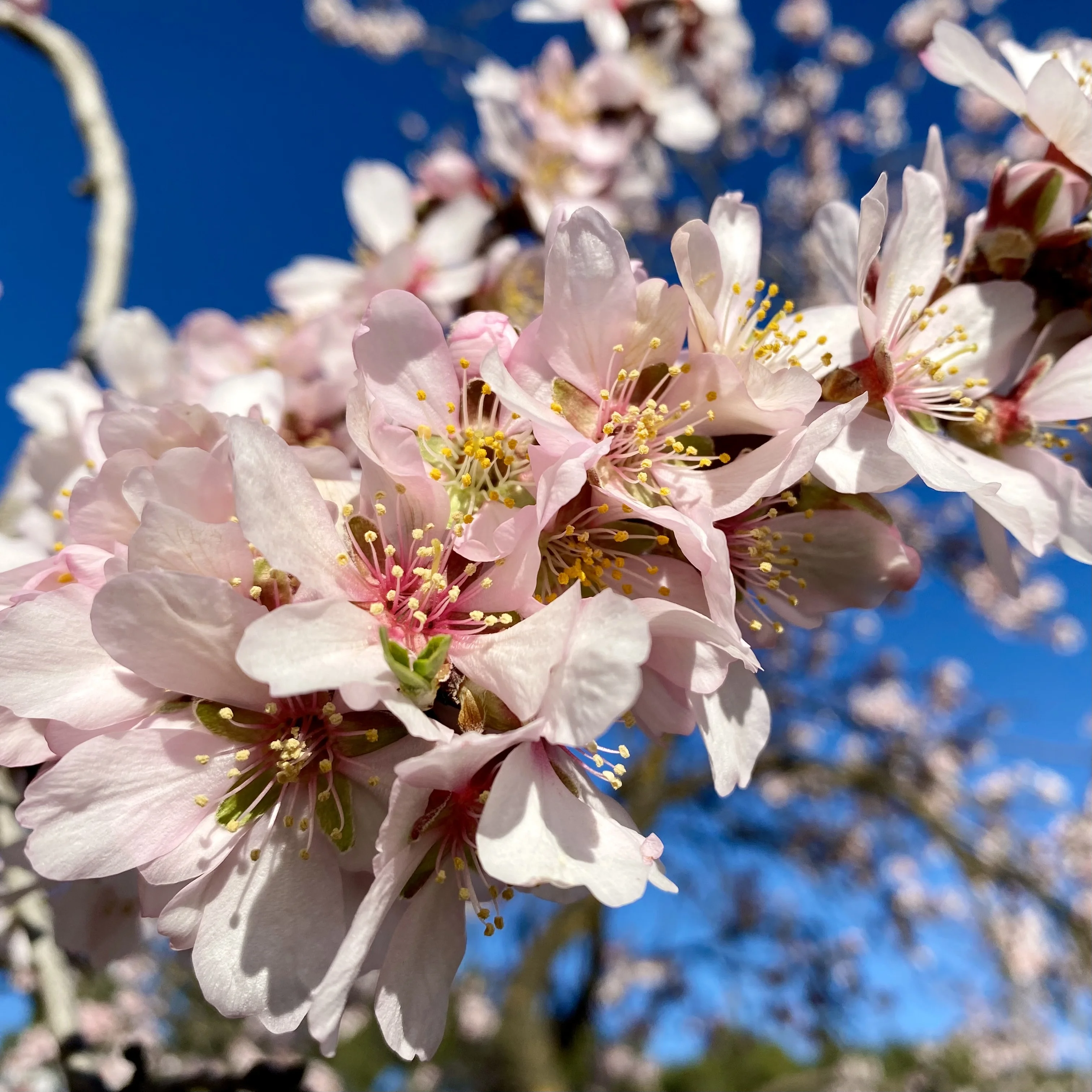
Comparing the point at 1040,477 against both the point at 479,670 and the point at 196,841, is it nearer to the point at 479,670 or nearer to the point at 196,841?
the point at 479,670

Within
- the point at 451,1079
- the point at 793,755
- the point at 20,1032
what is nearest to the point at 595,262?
the point at 793,755

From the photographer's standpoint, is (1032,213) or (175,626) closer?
(175,626)

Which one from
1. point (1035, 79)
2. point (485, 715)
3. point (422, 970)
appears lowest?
point (422, 970)

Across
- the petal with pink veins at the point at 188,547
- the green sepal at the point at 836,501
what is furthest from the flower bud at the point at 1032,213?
the petal with pink veins at the point at 188,547

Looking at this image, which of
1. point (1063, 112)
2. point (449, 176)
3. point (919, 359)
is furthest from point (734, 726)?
point (449, 176)

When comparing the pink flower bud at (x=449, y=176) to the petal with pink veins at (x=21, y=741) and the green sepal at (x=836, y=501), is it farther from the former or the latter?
the petal with pink veins at (x=21, y=741)

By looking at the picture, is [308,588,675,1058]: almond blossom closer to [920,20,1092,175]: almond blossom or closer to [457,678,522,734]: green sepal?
[457,678,522,734]: green sepal

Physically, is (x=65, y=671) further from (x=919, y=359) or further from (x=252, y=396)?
(x=919, y=359)
